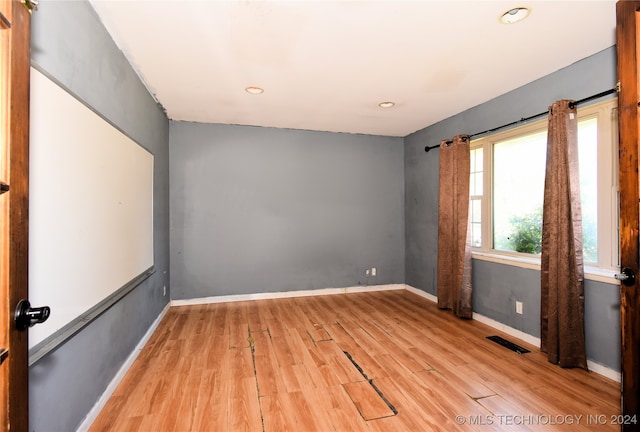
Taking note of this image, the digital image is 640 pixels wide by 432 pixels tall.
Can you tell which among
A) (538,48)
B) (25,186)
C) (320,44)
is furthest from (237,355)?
(538,48)

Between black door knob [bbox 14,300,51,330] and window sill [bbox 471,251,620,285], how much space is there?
289cm

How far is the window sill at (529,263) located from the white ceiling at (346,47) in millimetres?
1723

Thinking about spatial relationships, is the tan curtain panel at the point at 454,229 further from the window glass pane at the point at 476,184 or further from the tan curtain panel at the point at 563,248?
the tan curtain panel at the point at 563,248

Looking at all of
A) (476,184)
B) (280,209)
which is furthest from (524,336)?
(280,209)

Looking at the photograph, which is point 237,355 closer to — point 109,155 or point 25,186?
point 109,155

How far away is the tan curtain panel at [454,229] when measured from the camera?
12.1 ft

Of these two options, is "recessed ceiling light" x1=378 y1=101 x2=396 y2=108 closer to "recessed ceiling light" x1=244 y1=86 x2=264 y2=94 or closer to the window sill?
"recessed ceiling light" x1=244 y1=86 x2=264 y2=94

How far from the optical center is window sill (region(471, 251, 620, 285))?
2.39 meters

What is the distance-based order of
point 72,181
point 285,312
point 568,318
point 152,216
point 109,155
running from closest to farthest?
point 72,181, point 109,155, point 568,318, point 152,216, point 285,312

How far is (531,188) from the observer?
3.18 metres

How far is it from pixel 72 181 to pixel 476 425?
266cm

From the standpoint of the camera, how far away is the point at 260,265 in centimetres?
463

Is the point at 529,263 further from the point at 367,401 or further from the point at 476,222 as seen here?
the point at 367,401

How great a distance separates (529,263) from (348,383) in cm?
212
